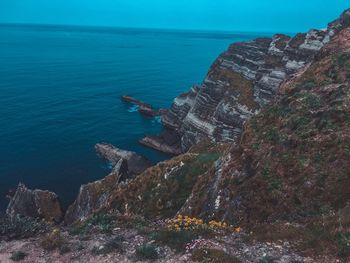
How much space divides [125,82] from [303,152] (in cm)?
12559

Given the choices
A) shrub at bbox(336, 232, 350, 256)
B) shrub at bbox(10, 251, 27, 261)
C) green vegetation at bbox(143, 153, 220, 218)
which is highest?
shrub at bbox(336, 232, 350, 256)

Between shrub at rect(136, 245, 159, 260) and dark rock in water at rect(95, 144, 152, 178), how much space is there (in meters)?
48.2

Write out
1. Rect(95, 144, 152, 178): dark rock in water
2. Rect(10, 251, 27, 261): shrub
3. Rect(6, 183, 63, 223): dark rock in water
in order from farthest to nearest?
Rect(95, 144, 152, 178): dark rock in water < Rect(6, 183, 63, 223): dark rock in water < Rect(10, 251, 27, 261): shrub

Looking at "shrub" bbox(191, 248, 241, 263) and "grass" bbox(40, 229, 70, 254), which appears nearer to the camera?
"shrub" bbox(191, 248, 241, 263)

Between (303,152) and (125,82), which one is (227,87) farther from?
(125,82)

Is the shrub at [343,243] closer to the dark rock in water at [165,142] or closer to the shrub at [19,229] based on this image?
the shrub at [19,229]

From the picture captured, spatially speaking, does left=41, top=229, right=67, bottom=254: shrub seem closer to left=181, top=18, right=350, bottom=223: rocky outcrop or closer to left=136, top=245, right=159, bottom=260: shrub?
left=136, top=245, right=159, bottom=260: shrub

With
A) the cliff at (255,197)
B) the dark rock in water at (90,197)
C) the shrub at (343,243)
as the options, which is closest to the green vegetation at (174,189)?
the cliff at (255,197)

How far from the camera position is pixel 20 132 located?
88875mm

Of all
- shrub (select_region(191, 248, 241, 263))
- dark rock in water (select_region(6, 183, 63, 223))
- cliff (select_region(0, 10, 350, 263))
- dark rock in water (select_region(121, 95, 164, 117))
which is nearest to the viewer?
shrub (select_region(191, 248, 241, 263))

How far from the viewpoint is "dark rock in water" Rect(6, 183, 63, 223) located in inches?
2144

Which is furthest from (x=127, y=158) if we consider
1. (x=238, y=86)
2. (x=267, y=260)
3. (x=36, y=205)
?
(x=267, y=260)

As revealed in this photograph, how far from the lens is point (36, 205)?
55.2 m

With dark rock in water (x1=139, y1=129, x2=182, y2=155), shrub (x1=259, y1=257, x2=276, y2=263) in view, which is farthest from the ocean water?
shrub (x1=259, y1=257, x2=276, y2=263)
